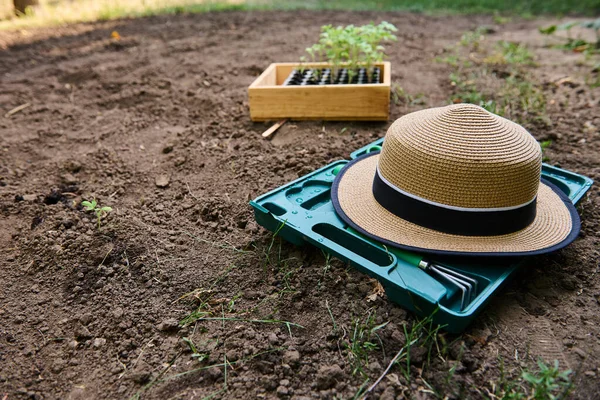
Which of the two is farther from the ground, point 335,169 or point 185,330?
point 335,169

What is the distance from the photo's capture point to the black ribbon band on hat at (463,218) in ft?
5.52

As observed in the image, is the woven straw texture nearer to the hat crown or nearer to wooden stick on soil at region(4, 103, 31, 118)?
the hat crown

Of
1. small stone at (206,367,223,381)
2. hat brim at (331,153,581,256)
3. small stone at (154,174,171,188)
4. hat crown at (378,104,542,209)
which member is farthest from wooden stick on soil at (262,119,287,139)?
small stone at (206,367,223,381)

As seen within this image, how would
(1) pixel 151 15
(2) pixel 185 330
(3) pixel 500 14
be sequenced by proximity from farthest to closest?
(3) pixel 500 14 < (1) pixel 151 15 < (2) pixel 185 330

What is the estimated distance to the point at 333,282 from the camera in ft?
6.14

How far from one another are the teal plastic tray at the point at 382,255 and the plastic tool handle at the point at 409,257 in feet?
0.06

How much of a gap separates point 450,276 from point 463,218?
0.74 ft

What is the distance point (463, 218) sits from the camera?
5.54 feet

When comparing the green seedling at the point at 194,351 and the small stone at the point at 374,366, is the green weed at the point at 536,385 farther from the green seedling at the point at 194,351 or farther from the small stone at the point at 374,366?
the green seedling at the point at 194,351

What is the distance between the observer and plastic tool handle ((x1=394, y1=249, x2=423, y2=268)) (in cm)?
169

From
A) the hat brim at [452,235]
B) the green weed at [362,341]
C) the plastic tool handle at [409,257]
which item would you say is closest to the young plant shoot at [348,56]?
the hat brim at [452,235]

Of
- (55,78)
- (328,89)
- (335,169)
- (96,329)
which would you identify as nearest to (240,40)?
(55,78)

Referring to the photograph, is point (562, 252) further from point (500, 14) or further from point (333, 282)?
point (500, 14)

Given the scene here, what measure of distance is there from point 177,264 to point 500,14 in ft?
24.2
